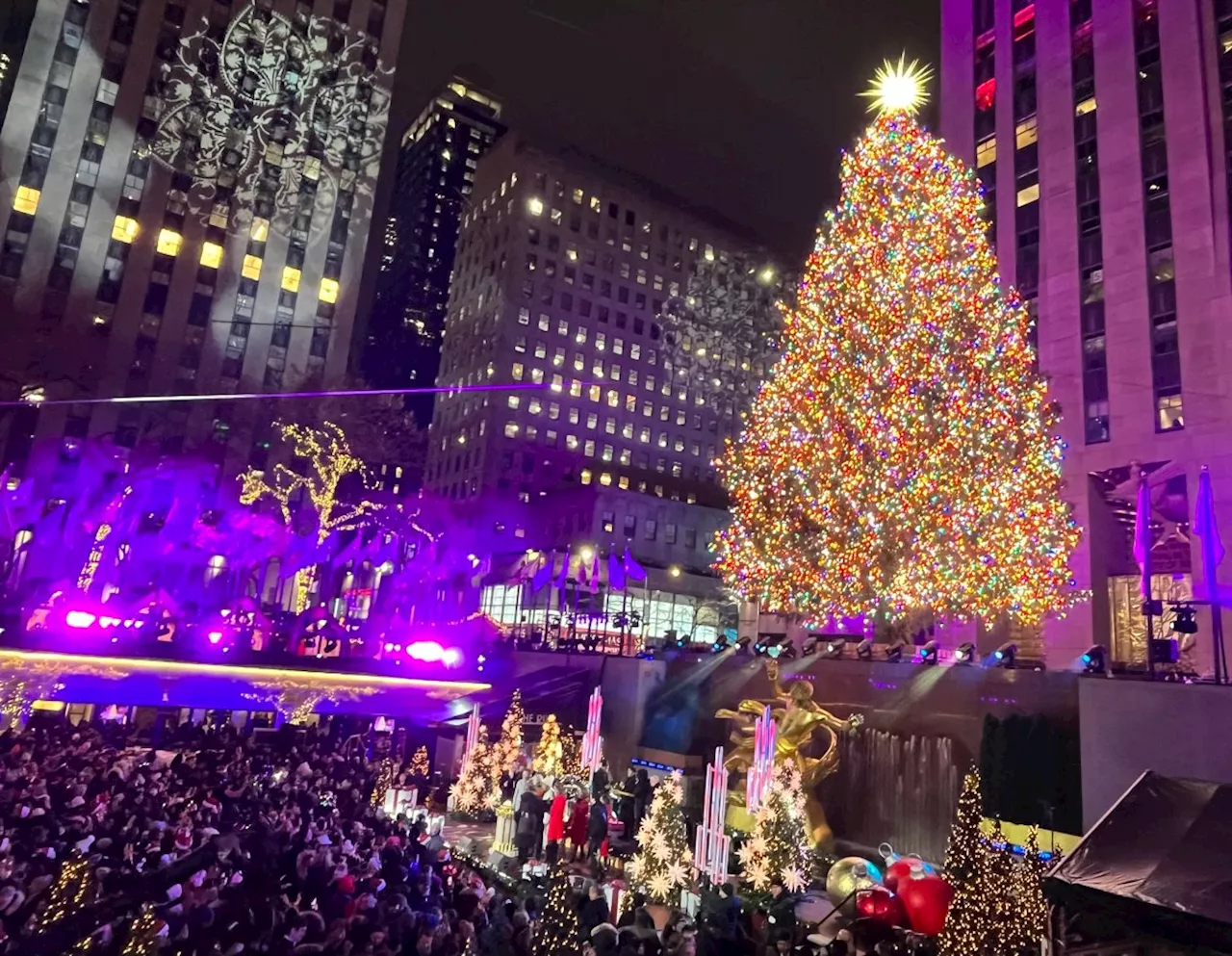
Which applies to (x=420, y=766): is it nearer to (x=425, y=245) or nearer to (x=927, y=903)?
(x=927, y=903)

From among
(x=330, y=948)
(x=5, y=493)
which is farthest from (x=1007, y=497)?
(x=5, y=493)

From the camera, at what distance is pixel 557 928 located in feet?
29.9

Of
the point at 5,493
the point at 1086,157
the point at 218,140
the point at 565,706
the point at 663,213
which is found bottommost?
the point at 565,706

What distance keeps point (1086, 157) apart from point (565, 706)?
29.6 m

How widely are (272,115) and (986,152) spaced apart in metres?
48.6

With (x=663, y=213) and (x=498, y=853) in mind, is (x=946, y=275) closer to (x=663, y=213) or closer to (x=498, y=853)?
(x=498, y=853)

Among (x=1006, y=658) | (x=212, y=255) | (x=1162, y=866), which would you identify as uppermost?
(x=212, y=255)

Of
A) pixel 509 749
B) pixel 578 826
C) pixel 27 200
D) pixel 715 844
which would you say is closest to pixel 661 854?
pixel 715 844

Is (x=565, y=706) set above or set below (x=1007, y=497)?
below

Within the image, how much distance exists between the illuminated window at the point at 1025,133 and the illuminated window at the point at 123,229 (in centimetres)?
5683

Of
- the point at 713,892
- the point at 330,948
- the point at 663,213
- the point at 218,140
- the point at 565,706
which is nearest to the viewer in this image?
the point at 330,948

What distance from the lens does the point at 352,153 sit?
68.6 m

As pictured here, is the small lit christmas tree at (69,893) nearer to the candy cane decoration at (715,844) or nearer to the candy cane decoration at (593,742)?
the candy cane decoration at (715,844)

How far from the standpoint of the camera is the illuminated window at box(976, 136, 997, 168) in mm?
38656
